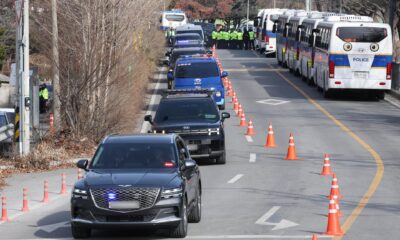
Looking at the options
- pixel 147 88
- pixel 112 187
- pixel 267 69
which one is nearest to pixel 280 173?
pixel 112 187

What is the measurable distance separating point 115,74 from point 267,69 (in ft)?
104

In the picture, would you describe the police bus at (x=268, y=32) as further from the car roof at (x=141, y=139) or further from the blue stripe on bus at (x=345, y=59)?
the car roof at (x=141, y=139)

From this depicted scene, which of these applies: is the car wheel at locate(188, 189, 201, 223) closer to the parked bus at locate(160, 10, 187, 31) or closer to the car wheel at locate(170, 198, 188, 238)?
the car wheel at locate(170, 198, 188, 238)

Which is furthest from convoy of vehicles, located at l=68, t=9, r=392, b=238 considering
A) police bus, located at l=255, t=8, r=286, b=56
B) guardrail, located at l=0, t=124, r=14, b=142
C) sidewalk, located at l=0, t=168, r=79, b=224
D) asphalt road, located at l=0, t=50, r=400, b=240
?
police bus, located at l=255, t=8, r=286, b=56

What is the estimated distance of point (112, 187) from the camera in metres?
14.8

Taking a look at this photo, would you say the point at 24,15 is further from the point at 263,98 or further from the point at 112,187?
the point at 263,98

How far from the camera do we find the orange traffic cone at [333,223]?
603 inches

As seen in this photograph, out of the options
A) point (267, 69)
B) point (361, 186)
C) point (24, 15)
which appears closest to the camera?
point (361, 186)

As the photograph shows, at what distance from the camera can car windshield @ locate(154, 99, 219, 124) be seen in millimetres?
26141

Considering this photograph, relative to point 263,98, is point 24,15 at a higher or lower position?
higher

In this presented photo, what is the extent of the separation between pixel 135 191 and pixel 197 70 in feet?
80.6

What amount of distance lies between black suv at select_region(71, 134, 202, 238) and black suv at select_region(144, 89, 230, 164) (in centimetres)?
894

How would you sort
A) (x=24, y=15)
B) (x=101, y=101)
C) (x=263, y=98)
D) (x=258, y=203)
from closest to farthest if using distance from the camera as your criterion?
(x=258, y=203)
(x=24, y=15)
(x=101, y=101)
(x=263, y=98)

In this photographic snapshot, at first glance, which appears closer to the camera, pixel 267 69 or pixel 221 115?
pixel 221 115
